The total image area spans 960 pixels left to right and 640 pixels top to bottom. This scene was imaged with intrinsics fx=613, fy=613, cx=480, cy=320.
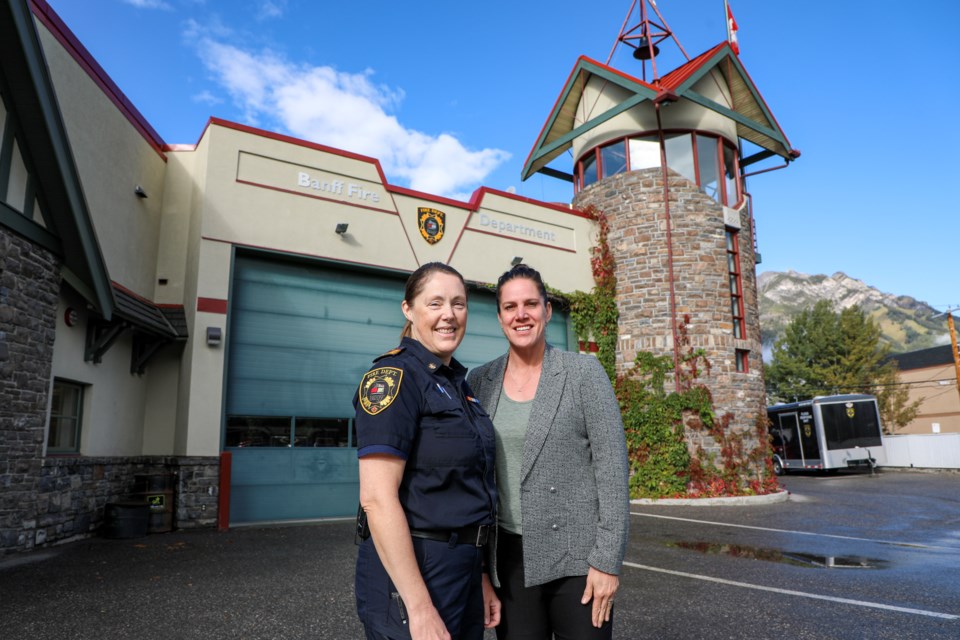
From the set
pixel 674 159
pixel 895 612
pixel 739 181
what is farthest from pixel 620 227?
pixel 895 612

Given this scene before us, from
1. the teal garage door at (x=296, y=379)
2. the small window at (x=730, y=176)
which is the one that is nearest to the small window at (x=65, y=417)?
the teal garage door at (x=296, y=379)

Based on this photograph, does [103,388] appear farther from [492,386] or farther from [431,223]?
[492,386]

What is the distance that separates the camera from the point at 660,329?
47.4 ft

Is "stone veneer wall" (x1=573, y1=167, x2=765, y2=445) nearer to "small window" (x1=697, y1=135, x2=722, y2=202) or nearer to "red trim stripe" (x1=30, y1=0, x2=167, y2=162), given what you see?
"small window" (x1=697, y1=135, x2=722, y2=202)

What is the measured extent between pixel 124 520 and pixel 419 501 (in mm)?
8986

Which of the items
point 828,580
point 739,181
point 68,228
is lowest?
point 828,580

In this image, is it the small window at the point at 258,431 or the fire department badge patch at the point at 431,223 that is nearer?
the small window at the point at 258,431

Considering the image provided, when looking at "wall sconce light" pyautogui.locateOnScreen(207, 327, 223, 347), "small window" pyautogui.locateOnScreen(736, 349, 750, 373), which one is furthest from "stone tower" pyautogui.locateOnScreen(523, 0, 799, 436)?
"wall sconce light" pyautogui.locateOnScreen(207, 327, 223, 347)

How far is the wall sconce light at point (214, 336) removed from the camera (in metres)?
10.4

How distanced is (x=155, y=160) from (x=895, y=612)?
1254 cm

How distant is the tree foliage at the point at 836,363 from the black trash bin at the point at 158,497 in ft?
125

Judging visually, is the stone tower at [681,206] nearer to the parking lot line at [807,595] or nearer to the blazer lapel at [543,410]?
the parking lot line at [807,595]

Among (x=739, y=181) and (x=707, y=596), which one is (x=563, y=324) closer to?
(x=739, y=181)

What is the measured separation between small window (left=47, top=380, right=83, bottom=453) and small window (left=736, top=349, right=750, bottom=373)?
13489 millimetres
